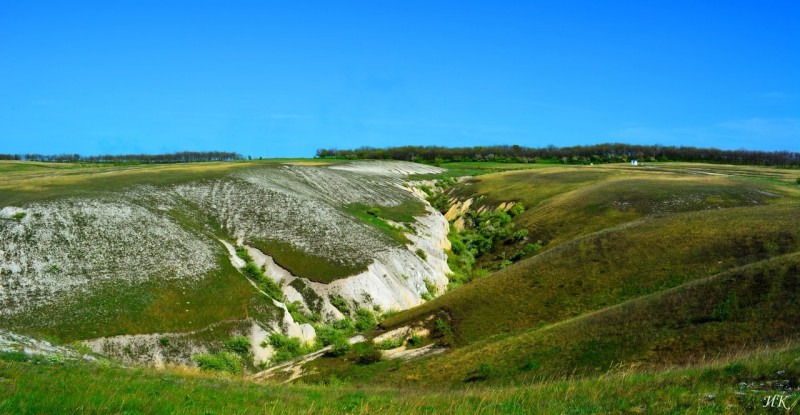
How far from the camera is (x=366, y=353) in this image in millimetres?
40750

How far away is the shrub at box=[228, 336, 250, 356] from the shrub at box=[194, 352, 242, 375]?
886 millimetres

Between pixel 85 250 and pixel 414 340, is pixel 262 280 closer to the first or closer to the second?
pixel 85 250

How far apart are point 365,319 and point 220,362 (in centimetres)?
1494

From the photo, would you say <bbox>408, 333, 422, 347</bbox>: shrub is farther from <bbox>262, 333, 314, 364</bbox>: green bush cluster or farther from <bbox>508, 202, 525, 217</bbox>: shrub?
<bbox>508, 202, 525, 217</bbox>: shrub

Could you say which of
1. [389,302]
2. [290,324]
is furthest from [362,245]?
[290,324]

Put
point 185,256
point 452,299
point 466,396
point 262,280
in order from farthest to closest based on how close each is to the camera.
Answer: point 262,280 → point 185,256 → point 452,299 → point 466,396

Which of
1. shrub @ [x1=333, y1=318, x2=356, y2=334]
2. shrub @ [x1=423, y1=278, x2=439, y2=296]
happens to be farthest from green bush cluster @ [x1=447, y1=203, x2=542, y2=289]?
shrub @ [x1=333, y1=318, x2=356, y2=334]

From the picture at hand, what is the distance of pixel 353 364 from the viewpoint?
39.5 metres

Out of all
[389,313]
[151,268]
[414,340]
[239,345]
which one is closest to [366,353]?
[414,340]

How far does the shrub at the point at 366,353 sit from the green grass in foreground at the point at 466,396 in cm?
1982

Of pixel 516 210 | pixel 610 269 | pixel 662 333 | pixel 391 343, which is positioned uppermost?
pixel 516 210

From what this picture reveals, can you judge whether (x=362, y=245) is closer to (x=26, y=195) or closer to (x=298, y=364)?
(x=298, y=364)

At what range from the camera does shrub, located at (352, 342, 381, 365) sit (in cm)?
3984

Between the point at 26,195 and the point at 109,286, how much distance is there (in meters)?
24.7
